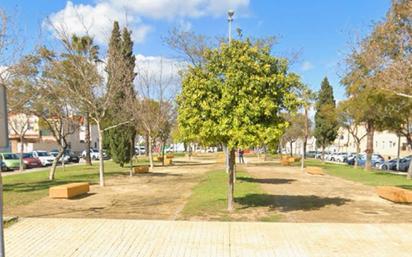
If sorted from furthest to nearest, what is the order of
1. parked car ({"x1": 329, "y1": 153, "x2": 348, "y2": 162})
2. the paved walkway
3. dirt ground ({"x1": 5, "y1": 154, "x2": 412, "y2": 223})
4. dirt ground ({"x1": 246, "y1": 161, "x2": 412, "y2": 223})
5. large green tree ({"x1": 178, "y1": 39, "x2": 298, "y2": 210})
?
parked car ({"x1": 329, "y1": 153, "x2": 348, "y2": 162})
dirt ground ({"x1": 5, "y1": 154, "x2": 412, "y2": 223})
dirt ground ({"x1": 246, "y1": 161, "x2": 412, "y2": 223})
large green tree ({"x1": 178, "y1": 39, "x2": 298, "y2": 210})
the paved walkway

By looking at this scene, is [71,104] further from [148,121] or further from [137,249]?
[137,249]

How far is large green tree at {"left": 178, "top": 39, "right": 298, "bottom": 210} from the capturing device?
1035 centimetres

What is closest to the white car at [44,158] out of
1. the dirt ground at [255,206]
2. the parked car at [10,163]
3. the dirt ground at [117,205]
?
the parked car at [10,163]

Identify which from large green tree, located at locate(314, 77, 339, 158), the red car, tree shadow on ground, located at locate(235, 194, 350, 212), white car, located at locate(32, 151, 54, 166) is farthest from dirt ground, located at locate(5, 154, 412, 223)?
large green tree, located at locate(314, 77, 339, 158)

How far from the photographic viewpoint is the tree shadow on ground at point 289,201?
1276cm

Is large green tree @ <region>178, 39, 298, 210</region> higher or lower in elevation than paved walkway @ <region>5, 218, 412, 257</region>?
higher

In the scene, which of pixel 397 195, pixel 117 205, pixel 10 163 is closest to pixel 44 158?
pixel 10 163

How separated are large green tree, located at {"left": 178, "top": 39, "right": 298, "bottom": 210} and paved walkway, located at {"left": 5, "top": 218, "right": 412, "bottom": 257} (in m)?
2.24

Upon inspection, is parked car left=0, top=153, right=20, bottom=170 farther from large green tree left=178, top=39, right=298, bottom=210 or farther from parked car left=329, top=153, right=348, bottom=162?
parked car left=329, top=153, right=348, bottom=162

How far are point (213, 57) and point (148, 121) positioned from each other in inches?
867

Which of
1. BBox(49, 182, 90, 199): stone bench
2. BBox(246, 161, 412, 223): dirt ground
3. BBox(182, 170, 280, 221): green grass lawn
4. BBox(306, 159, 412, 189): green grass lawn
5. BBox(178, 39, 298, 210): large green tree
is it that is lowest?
BBox(306, 159, 412, 189): green grass lawn

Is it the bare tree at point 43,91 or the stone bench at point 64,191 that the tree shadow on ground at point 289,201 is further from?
the bare tree at point 43,91

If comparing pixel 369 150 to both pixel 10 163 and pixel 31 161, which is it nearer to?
pixel 10 163

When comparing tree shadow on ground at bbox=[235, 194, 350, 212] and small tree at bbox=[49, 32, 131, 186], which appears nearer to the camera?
tree shadow on ground at bbox=[235, 194, 350, 212]
